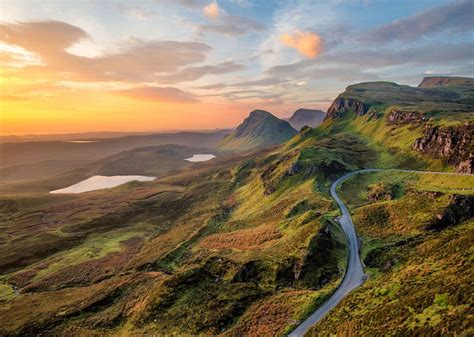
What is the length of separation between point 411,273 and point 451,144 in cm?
9104

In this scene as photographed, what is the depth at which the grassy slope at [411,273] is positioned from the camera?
34625 millimetres

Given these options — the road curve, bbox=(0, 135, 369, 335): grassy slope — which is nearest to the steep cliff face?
bbox=(0, 135, 369, 335): grassy slope

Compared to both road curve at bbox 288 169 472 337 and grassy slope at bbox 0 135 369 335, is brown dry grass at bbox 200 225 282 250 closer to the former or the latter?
grassy slope at bbox 0 135 369 335

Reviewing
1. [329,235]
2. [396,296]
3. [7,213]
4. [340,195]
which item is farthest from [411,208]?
[7,213]

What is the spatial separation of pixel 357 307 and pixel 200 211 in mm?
123663

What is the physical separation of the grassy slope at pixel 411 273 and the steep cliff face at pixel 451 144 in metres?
23.1

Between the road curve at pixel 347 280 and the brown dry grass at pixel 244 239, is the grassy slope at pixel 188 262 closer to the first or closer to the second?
the brown dry grass at pixel 244 239

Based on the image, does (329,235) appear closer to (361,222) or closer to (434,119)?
(361,222)

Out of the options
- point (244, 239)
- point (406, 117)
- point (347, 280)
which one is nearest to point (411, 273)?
point (347, 280)

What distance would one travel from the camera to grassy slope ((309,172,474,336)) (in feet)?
114

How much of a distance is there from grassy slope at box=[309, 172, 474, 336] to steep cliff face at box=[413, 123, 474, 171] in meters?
23.1

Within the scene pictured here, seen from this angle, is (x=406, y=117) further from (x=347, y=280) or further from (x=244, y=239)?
(x=347, y=280)

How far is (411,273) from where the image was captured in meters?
48.3

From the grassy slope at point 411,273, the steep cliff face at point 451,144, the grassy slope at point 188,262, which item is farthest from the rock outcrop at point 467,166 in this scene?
the grassy slope at point 188,262
